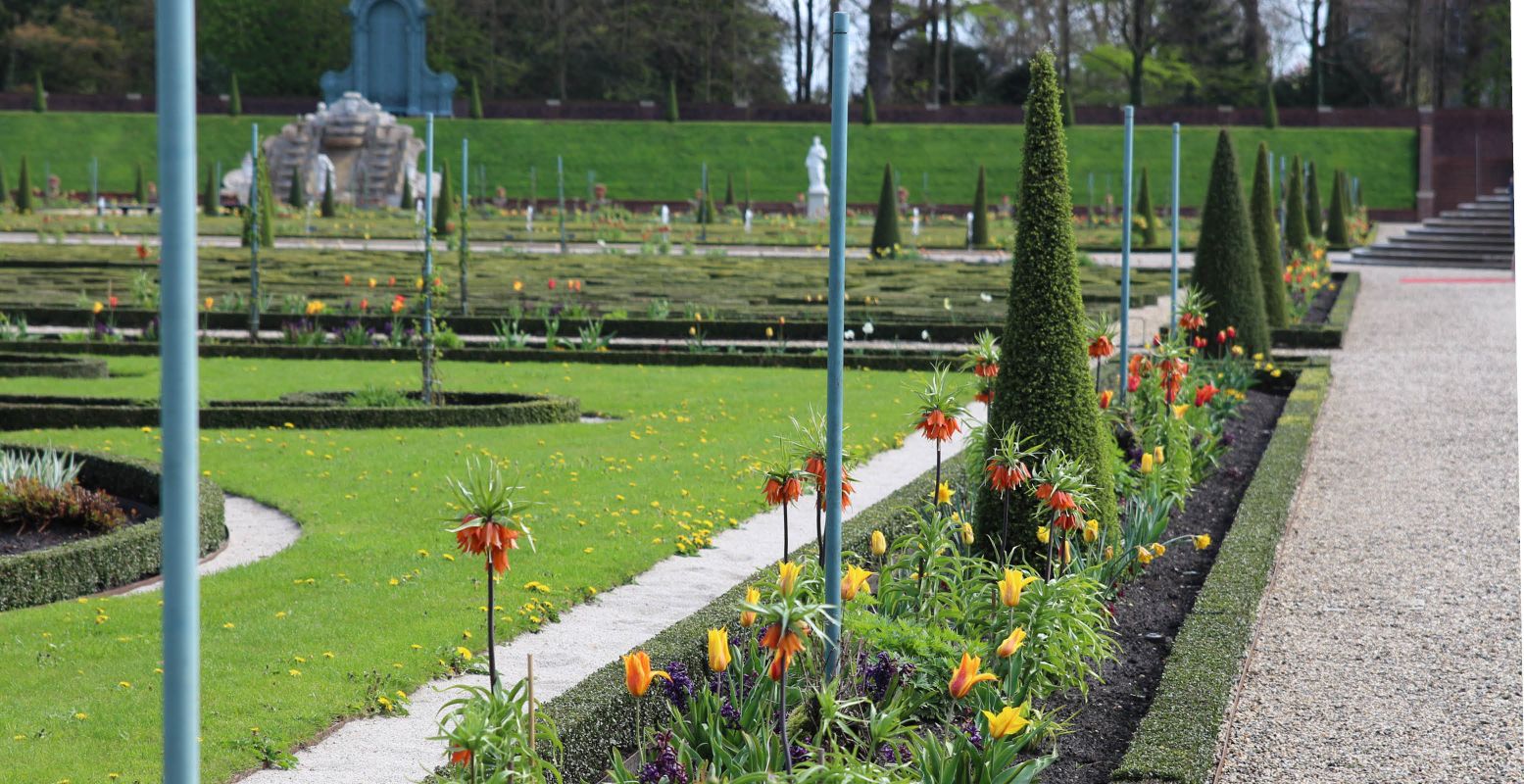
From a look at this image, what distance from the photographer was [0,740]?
4.20 metres

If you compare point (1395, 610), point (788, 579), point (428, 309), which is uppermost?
point (428, 309)

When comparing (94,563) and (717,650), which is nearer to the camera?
(717,650)

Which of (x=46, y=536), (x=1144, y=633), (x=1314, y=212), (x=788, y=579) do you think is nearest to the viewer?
(x=788, y=579)

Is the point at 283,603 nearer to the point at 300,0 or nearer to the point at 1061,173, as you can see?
the point at 1061,173

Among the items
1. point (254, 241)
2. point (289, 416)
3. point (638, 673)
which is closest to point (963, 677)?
point (638, 673)

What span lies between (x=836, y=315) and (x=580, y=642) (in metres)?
1.81

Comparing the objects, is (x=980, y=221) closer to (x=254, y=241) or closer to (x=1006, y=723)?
(x=254, y=241)

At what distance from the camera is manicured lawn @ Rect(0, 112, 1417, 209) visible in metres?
44.2

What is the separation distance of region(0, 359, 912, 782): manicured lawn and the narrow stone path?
0.36 feet

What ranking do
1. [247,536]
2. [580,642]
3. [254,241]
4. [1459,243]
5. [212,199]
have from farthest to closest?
[212,199] < [1459,243] < [254,241] < [247,536] < [580,642]

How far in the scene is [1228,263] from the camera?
39.0 feet

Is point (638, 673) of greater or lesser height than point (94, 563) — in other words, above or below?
above

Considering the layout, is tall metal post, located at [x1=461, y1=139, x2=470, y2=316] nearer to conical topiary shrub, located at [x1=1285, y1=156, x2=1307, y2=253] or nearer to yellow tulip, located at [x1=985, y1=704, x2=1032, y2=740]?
yellow tulip, located at [x1=985, y1=704, x2=1032, y2=740]

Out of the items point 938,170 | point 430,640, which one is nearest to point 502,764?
point 430,640
